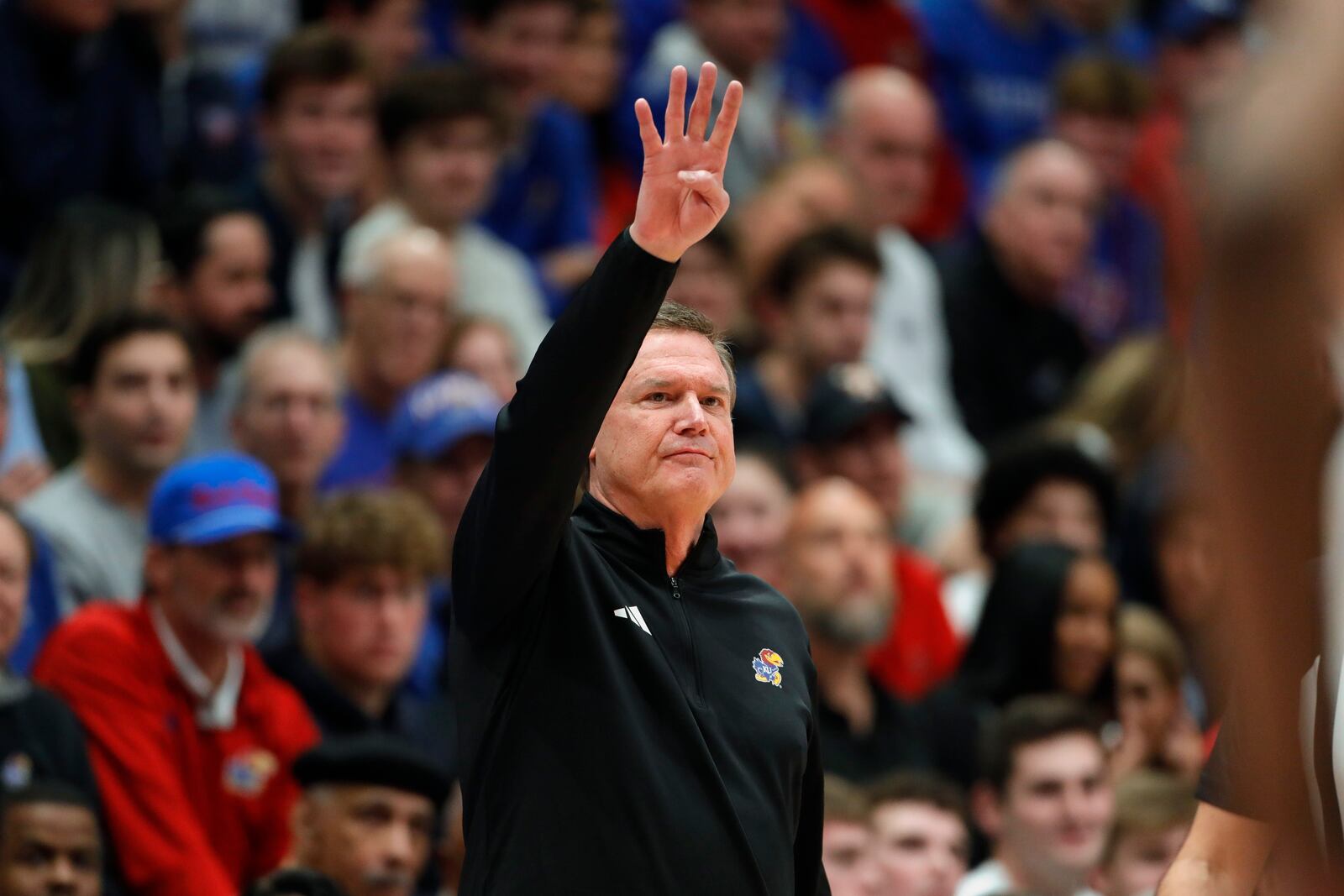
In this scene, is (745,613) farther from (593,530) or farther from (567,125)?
(567,125)

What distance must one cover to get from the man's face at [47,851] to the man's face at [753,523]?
2713 mm

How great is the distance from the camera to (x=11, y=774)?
5.25m

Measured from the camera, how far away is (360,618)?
20.6ft

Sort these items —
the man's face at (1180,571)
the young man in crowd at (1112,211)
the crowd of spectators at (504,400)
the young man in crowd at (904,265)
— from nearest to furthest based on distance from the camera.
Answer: the crowd of spectators at (504,400), the man's face at (1180,571), the young man in crowd at (904,265), the young man in crowd at (1112,211)

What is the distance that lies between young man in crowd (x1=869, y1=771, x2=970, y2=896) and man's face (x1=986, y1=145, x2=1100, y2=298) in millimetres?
4378

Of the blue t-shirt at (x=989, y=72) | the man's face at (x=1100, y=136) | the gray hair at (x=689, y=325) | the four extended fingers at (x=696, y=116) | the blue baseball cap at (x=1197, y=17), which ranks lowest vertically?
the gray hair at (x=689, y=325)

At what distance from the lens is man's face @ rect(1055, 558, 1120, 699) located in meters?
7.20

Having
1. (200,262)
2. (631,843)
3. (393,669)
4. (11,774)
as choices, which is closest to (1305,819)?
(631,843)

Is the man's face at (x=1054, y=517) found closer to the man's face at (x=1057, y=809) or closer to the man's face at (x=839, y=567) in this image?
the man's face at (x=839, y=567)

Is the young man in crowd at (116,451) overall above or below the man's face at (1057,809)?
above

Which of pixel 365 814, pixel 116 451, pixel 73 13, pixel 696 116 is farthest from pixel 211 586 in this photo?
pixel 696 116

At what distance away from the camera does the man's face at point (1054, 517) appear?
8.11 m

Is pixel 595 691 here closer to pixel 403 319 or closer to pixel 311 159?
pixel 403 319

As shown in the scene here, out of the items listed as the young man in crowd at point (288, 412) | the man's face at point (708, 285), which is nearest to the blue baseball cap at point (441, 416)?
Result: the young man in crowd at point (288, 412)
